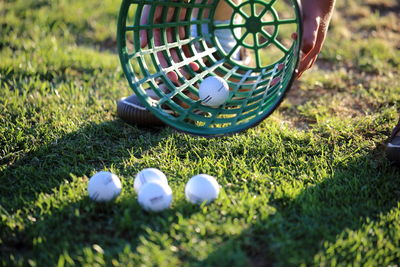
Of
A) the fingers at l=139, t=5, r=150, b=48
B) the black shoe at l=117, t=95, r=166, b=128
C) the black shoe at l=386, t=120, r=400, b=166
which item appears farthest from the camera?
the black shoe at l=117, t=95, r=166, b=128

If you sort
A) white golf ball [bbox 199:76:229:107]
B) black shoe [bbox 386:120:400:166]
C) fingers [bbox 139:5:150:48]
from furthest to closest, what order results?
fingers [bbox 139:5:150:48], white golf ball [bbox 199:76:229:107], black shoe [bbox 386:120:400:166]

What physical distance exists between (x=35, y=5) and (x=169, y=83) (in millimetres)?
2950

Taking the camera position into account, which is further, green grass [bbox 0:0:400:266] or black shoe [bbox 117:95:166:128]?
black shoe [bbox 117:95:166:128]

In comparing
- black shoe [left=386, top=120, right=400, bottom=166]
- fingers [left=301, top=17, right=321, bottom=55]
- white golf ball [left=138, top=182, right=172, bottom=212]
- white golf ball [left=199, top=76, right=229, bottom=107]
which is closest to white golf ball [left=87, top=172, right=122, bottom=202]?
white golf ball [left=138, top=182, right=172, bottom=212]

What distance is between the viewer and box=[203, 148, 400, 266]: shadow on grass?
184 cm

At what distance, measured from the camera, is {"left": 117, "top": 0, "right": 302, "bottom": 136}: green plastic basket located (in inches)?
94.8

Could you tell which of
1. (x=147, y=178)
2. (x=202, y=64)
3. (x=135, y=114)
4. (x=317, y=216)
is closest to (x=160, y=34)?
(x=202, y=64)

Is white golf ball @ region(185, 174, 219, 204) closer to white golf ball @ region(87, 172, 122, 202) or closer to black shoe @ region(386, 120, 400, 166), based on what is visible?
white golf ball @ region(87, 172, 122, 202)

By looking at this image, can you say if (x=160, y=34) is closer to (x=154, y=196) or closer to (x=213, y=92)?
(x=213, y=92)

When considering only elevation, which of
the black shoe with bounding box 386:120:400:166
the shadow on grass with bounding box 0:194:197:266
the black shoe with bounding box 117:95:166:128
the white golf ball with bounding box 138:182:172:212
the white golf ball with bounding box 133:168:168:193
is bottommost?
the shadow on grass with bounding box 0:194:197:266

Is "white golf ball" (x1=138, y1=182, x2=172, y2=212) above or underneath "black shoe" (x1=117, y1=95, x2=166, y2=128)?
underneath

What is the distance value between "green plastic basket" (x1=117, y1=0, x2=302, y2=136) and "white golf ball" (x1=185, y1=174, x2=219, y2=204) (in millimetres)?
321

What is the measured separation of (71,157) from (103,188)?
24.0 inches

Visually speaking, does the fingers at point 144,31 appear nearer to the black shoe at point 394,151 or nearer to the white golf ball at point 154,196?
the white golf ball at point 154,196
